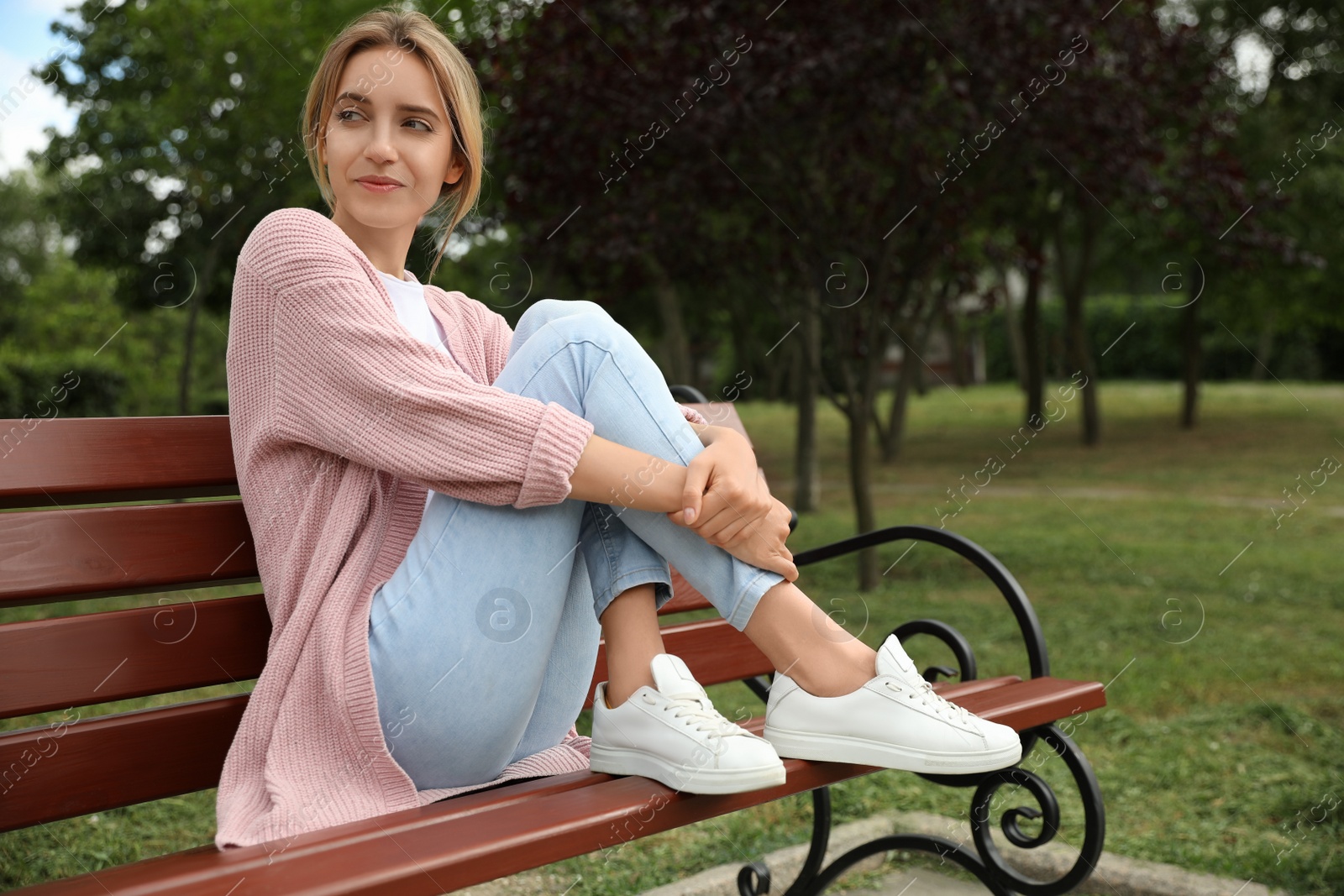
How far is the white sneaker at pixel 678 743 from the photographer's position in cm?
152

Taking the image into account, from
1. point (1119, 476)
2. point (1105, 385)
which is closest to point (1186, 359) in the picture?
point (1119, 476)

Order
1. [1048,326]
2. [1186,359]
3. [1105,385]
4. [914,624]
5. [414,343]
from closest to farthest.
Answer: [414,343] → [914,624] → [1186,359] → [1105,385] → [1048,326]

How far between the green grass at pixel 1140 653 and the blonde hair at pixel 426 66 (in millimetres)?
1623

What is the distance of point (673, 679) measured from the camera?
163 cm

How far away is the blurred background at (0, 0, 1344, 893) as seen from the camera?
362 centimetres

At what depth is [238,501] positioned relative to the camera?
1903 millimetres

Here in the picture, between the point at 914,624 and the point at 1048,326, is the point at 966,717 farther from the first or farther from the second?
the point at 1048,326

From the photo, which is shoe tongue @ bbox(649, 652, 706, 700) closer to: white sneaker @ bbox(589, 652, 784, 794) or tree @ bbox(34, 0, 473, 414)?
white sneaker @ bbox(589, 652, 784, 794)

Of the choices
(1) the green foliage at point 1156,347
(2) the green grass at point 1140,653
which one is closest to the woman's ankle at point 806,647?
(2) the green grass at point 1140,653

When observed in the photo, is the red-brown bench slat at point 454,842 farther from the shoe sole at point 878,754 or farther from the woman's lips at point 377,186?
the woman's lips at point 377,186

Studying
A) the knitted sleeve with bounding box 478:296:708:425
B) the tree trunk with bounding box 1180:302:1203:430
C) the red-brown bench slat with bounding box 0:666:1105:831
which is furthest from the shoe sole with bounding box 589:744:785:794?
the tree trunk with bounding box 1180:302:1203:430

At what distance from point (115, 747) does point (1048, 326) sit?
31.2 meters

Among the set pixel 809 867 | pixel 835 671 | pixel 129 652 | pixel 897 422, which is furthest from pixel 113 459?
pixel 897 422

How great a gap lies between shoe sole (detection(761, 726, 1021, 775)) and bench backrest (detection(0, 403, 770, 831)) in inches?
33.4
